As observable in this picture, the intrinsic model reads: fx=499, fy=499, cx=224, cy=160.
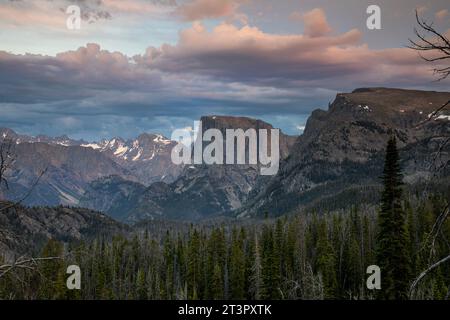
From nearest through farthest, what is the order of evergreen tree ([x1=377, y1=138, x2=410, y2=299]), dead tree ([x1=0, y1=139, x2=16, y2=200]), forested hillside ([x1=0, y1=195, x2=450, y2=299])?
dead tree ([x1=0, y1=139, x2=16, y2=200]), evergreen tree ([x1=377, y1=138, x2=410, y2=299]), forested hillside ([x1=0, y1=195, x2=450, y2=299])

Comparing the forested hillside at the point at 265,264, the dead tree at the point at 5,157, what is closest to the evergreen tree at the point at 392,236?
the forested hillside at the point at 265,264

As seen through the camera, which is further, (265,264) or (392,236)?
(265,264)

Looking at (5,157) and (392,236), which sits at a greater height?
(5,157)

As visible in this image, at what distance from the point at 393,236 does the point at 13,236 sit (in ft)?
148

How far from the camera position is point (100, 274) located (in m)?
116

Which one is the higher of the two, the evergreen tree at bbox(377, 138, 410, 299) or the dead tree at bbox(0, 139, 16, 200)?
the dead tree at bbox(0, 139, 16, 200)

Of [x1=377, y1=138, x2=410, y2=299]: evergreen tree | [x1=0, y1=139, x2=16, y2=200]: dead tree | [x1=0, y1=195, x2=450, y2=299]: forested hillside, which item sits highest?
[x1=0, y1=139, x2=16, y2=200]: dead tree

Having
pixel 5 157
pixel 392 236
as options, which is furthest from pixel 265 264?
pixel 5 157

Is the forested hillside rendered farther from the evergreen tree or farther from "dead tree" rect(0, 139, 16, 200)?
"dead tree" rect(0, 139, 16, 200)

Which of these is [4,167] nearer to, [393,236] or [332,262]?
[393,236]

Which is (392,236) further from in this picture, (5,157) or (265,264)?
(5,157)

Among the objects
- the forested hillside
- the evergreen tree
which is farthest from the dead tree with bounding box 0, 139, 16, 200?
the forested hillside

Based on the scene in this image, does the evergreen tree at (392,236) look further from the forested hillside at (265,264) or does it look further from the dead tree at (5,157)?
the dead tree at (5,157)
